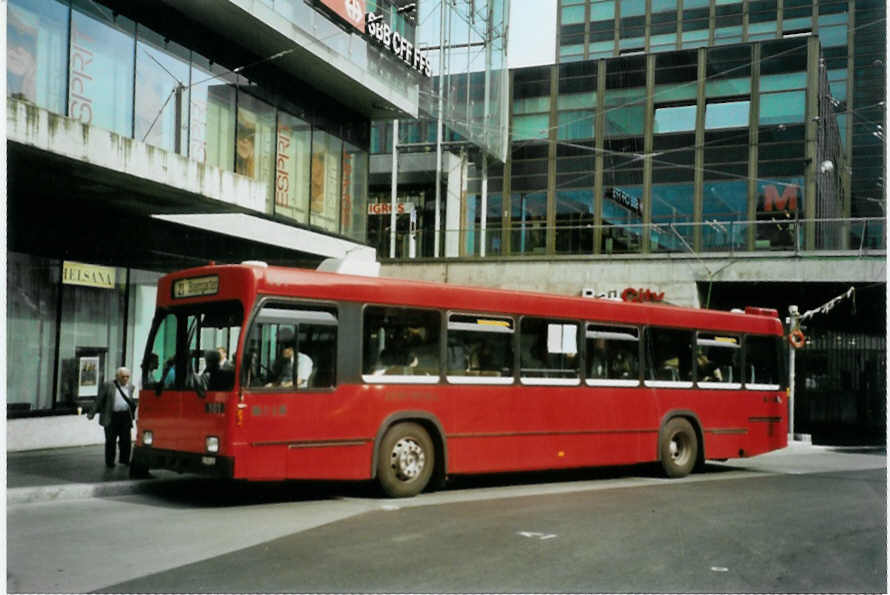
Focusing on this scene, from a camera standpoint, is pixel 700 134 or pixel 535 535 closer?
pixel 535 535

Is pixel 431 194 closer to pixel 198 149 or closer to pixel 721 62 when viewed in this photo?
pixel 721 62

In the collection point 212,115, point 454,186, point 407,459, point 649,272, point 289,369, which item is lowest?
point 407,459

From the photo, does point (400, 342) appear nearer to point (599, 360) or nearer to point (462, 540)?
point (599, 360)

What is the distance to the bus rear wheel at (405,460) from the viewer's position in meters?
11.8

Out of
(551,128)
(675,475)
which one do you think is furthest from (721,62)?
(675,475)

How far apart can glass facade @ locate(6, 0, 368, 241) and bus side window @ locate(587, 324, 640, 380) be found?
6304 millimetres

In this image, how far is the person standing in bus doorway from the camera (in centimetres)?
1372

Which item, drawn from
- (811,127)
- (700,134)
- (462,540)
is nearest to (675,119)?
(700,134)

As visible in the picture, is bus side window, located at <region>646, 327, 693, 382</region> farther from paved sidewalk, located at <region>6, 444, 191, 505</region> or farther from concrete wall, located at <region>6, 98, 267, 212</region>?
paved sidewalk, located at <region>6, 444, 191, 505</region>

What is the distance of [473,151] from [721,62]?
13.7 m

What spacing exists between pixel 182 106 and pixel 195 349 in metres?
8.54

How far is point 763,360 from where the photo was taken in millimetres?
16844

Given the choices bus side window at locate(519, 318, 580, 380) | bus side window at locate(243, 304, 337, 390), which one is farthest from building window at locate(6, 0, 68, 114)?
bus side window at locate(519, 318, 580, 380)

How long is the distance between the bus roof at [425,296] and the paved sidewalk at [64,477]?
2.30 meters
